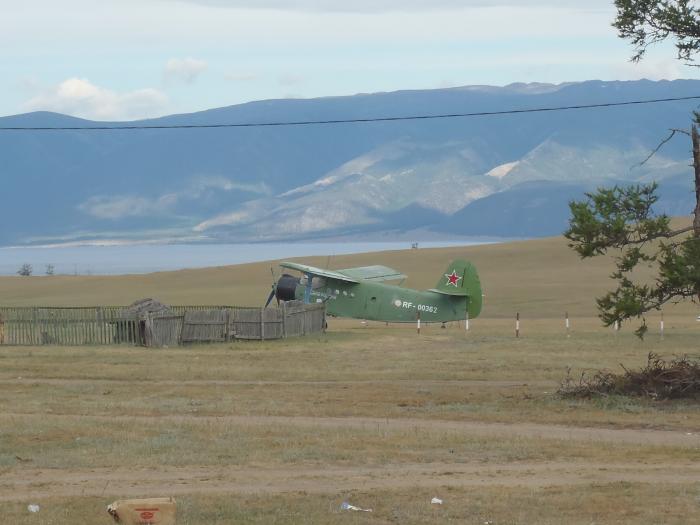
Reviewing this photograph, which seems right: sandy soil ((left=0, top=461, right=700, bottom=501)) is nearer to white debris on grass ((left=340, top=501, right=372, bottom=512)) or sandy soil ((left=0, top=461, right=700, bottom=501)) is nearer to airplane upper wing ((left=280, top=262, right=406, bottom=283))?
white debris on grass ((left=340, top=501, right=372, bottom=512))

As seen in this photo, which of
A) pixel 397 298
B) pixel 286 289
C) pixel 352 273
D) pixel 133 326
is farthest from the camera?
pixel 352 273

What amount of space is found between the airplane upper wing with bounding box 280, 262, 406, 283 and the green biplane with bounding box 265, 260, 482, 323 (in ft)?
0.18

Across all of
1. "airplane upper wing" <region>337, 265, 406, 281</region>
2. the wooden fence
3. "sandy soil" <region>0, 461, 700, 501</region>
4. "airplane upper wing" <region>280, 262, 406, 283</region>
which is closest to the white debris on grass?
"sandy soil" <region>0, 461, 700, 501</region>

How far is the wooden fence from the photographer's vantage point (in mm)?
39812

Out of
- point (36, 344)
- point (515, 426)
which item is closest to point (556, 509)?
point (515, 426)

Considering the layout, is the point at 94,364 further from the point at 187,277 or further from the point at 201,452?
the point at 187,277

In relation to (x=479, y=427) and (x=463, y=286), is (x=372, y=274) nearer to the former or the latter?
(x=463, y=286)

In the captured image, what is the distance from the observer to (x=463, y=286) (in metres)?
46.7

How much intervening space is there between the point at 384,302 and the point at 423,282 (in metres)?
42.9

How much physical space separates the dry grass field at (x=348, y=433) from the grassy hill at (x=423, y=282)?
1252 inches

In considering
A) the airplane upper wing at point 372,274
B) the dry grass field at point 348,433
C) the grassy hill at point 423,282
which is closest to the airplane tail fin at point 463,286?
the airplane upper wing at point 372,274

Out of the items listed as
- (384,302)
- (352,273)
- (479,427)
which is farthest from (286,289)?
(479,427)

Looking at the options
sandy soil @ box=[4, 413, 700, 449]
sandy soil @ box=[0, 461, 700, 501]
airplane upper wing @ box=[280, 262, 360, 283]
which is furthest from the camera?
airplane upper wing @ box=[280, 262, 360, 283]

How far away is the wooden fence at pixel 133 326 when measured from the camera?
39.8 metres
